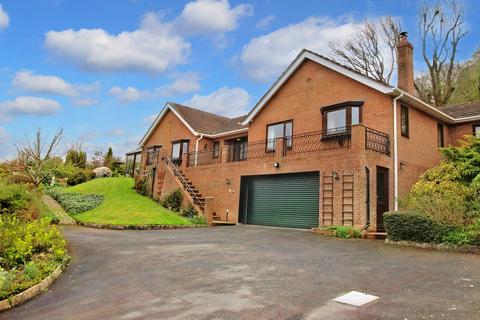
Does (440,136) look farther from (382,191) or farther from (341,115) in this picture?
(382,191)

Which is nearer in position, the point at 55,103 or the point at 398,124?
the point at 398,124

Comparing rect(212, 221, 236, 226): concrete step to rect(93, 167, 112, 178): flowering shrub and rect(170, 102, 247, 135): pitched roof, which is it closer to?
rect(170, 102, 247, 135): pitched roof

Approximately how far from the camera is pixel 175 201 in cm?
2248

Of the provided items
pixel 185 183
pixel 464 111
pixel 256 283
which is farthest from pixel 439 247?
pixel 185 183

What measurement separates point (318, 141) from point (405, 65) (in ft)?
22.4

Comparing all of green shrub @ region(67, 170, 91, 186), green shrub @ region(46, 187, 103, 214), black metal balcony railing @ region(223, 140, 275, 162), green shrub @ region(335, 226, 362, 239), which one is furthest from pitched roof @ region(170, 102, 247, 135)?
green shrub @ region(335, 226, 362, 239)

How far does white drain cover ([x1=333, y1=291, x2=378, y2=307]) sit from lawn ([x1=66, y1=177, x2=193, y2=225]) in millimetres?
13459

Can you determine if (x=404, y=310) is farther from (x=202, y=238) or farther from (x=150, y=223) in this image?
(x=150, y=223)

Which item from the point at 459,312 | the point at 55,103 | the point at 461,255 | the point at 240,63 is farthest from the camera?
the point at 240,63

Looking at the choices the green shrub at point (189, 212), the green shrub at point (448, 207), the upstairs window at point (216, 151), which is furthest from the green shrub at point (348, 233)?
the upstairs window at point (216, 151)

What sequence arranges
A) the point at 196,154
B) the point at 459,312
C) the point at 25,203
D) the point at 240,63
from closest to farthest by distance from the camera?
the point at 459,312
the point at 25,203
the point at 240,63
the point at 196,154

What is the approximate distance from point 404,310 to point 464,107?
20.7m

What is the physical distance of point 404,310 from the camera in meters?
5.30

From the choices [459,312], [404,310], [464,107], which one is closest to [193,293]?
[404,310]
